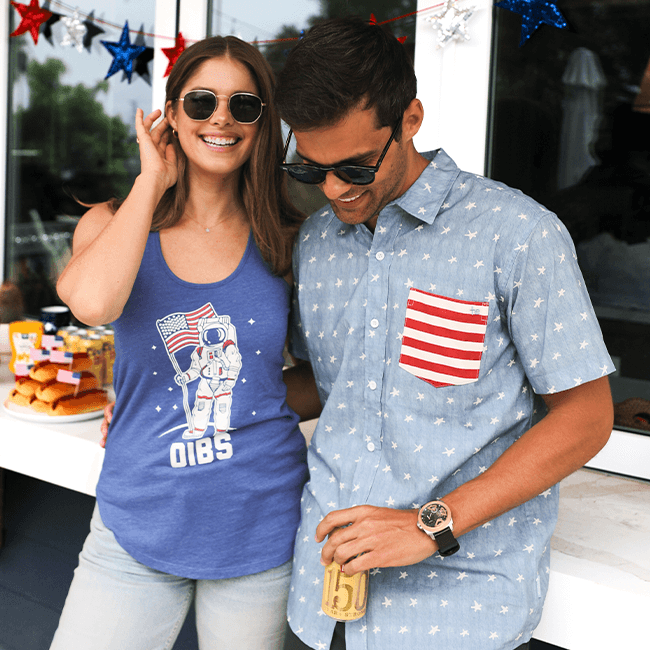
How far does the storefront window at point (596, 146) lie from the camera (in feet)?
5.97

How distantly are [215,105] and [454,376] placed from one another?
2.11 feet

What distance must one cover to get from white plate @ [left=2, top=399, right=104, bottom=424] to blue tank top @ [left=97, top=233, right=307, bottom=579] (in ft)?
2.43

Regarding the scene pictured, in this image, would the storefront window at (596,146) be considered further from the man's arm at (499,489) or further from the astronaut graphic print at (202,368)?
the astronaut graphic print at (202,368)

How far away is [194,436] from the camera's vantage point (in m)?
1.18

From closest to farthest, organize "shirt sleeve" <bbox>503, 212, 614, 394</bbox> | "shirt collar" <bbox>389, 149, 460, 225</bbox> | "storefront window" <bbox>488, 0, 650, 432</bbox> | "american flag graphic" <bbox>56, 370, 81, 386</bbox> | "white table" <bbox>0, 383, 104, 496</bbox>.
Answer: "shirt sleeve" <bbox>503, 212, 614, 394</bbox>
"shirt collar" <bbox>389, 149, 460, 225</bbox>
"white table" <bbox>0, 383, 104, 496</bbox>
"storefront window" <bbox>488, 0, 650, 432</bbox>
"american flag graphic" <bbox>56, 370, 81, 386</bbox>

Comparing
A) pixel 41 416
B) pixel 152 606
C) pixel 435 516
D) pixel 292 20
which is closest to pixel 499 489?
pixel 435 516

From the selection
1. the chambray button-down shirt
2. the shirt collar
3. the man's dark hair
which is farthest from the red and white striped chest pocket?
the man's dark hair

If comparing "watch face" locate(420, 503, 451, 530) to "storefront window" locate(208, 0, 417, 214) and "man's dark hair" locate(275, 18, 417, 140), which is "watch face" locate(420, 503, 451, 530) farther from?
"storefront window" locate(208, 0, 417, 214)

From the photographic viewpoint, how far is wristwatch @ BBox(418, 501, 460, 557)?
94 cm

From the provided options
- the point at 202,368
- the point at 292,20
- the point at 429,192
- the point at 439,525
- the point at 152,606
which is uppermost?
the point at 292,20

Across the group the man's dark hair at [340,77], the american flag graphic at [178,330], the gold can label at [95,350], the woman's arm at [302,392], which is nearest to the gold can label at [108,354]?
the gold can label at [95,350]

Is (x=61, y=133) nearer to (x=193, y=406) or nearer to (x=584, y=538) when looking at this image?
(x=193, y=406)

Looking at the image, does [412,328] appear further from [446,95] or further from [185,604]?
[446,95]

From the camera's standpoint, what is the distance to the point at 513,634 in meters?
1.01
